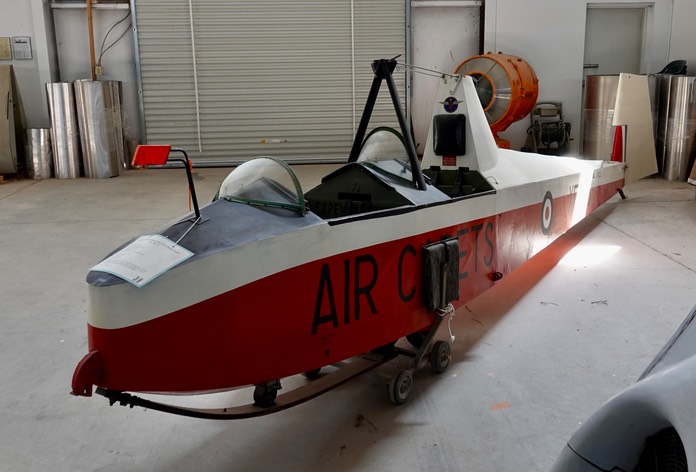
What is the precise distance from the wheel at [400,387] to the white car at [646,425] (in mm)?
1636

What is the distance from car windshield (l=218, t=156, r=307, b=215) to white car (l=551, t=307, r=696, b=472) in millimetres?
1505

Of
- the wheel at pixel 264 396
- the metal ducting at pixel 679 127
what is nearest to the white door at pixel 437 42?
the metal ducting at pixel 679 127

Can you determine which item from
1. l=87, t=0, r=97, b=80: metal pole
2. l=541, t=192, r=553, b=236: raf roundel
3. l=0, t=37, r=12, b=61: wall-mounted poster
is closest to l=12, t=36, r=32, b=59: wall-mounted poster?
l=0, t=37, r=12, b=61: wall-mounted poster

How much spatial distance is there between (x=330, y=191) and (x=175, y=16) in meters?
9.02

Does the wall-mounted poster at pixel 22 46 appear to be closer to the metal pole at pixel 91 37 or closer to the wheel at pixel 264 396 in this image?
the metal pole at pixel 91 37

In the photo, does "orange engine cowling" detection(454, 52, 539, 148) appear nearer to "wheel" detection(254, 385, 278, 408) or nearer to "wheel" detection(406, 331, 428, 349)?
"wheel" detection(406, 331, 428, 349)

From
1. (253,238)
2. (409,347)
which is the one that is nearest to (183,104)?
(409,347)

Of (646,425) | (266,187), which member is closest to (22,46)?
(266,187)

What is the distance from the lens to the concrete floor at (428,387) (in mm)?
2434

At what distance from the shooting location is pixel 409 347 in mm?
3469

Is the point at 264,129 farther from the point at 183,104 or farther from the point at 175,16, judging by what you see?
the point at 175,16

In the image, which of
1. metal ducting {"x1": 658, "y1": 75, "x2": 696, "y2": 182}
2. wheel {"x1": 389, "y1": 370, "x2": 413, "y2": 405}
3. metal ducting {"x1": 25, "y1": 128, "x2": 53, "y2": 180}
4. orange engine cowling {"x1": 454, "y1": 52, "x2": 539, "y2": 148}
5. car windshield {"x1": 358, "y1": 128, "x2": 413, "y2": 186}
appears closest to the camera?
wheel {"x1": 389, "y1": 370, "x2": 413, "y2": 405}

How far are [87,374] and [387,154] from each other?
79.4 inches

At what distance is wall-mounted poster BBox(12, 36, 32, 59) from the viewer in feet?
34.6
